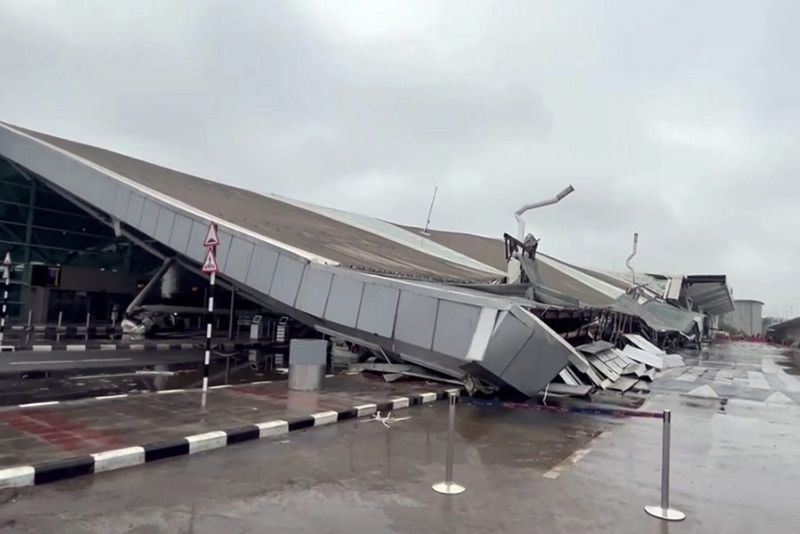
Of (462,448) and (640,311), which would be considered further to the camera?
(640,311)

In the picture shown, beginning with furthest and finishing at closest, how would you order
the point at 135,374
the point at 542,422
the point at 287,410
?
the point at 135,374 < the point at 542,422 < the point at 287,410

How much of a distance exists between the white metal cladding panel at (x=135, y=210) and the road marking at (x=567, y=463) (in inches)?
593

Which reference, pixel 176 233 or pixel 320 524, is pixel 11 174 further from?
pixel 320 524

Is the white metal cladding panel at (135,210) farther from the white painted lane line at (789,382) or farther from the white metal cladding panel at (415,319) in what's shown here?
the white painted lane line at (789,382)

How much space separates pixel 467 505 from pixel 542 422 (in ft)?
15.9

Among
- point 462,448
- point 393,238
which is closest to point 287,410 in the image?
point 462,448

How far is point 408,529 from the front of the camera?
462 cm

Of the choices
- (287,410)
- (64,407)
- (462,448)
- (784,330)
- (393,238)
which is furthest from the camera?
(784,330)

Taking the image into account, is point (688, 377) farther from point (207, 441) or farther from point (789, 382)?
point (207, 441)

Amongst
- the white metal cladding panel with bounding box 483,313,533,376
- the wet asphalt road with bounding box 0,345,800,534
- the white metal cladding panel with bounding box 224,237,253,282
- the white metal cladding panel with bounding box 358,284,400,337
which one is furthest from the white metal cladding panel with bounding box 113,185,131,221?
the white metal cladding panel with bounding box 483,313,533,376

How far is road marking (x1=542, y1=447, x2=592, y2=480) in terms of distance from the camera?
6.43 metres

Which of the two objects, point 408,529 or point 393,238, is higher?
point 393,238

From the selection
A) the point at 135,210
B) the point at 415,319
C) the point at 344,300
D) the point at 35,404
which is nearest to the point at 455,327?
the point at 415,319

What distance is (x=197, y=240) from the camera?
1616 cm
